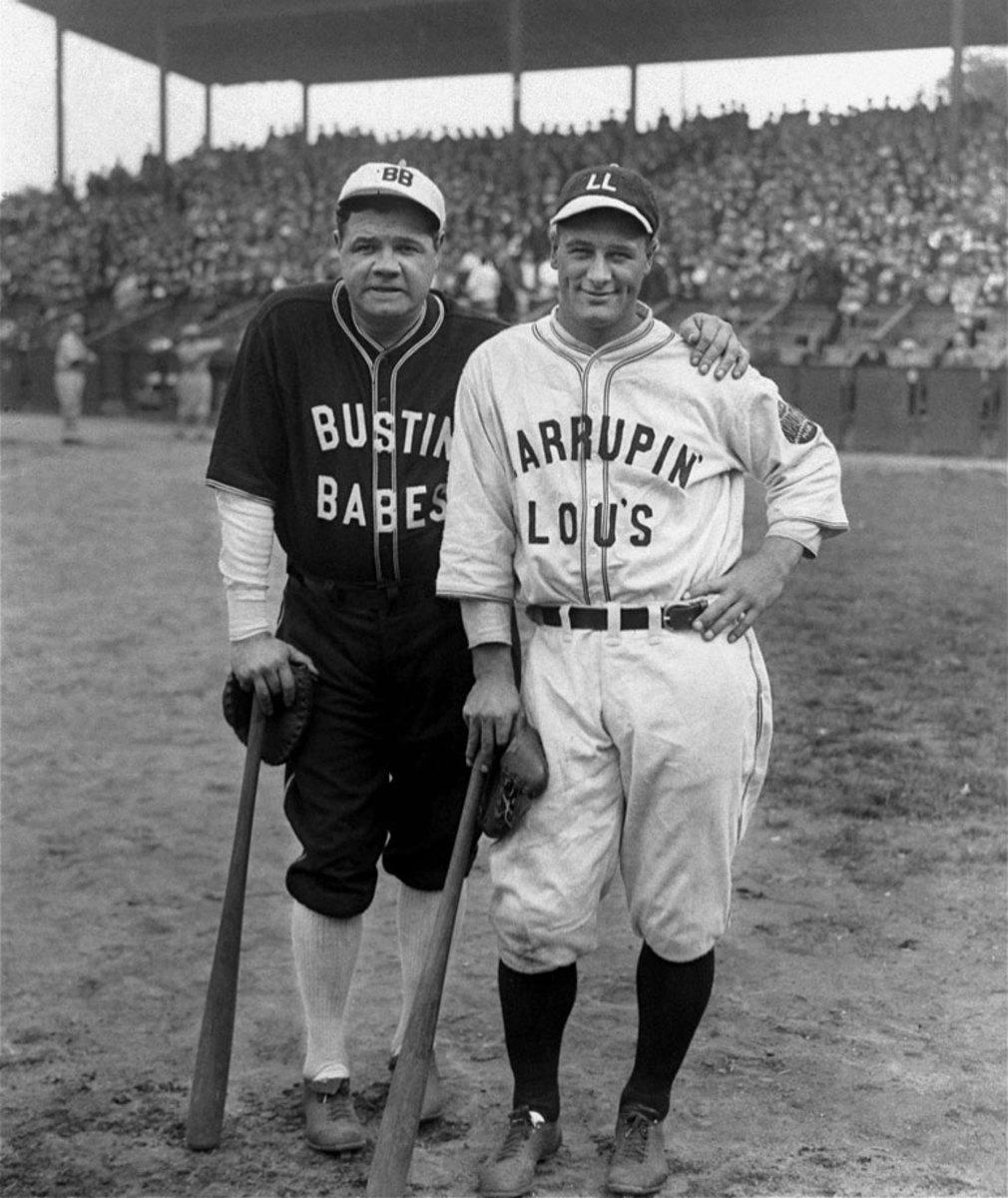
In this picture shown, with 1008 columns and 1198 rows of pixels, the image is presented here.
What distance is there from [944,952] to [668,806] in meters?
1.86

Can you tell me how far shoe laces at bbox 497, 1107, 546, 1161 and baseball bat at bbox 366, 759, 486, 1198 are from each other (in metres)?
0.20

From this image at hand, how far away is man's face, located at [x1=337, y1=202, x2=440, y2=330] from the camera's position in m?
3.11

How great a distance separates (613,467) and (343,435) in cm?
62

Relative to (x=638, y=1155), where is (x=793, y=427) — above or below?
above

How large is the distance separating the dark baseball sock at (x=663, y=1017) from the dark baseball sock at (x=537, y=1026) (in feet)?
0.48

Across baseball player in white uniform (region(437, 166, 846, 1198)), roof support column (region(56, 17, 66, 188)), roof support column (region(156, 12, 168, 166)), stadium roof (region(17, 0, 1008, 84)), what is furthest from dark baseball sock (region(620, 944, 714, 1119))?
roof support column (region(56, 17, 66, 188))

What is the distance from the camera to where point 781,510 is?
2.96 m

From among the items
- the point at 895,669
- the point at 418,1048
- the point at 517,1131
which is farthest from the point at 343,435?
the point at 895,669

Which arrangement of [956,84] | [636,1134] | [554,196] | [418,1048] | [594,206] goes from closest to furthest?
[594,206] < [418,1048] < [636,1134] < [956,84] < [554,196]

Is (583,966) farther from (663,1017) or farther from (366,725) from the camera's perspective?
(366,725)

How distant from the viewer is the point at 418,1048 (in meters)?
2.93

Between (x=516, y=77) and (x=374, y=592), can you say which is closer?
(x=374, y=592)

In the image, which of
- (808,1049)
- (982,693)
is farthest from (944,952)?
(982,693)

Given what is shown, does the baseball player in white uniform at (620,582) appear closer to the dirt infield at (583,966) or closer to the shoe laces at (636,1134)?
the shoe laces at (636,1134)
